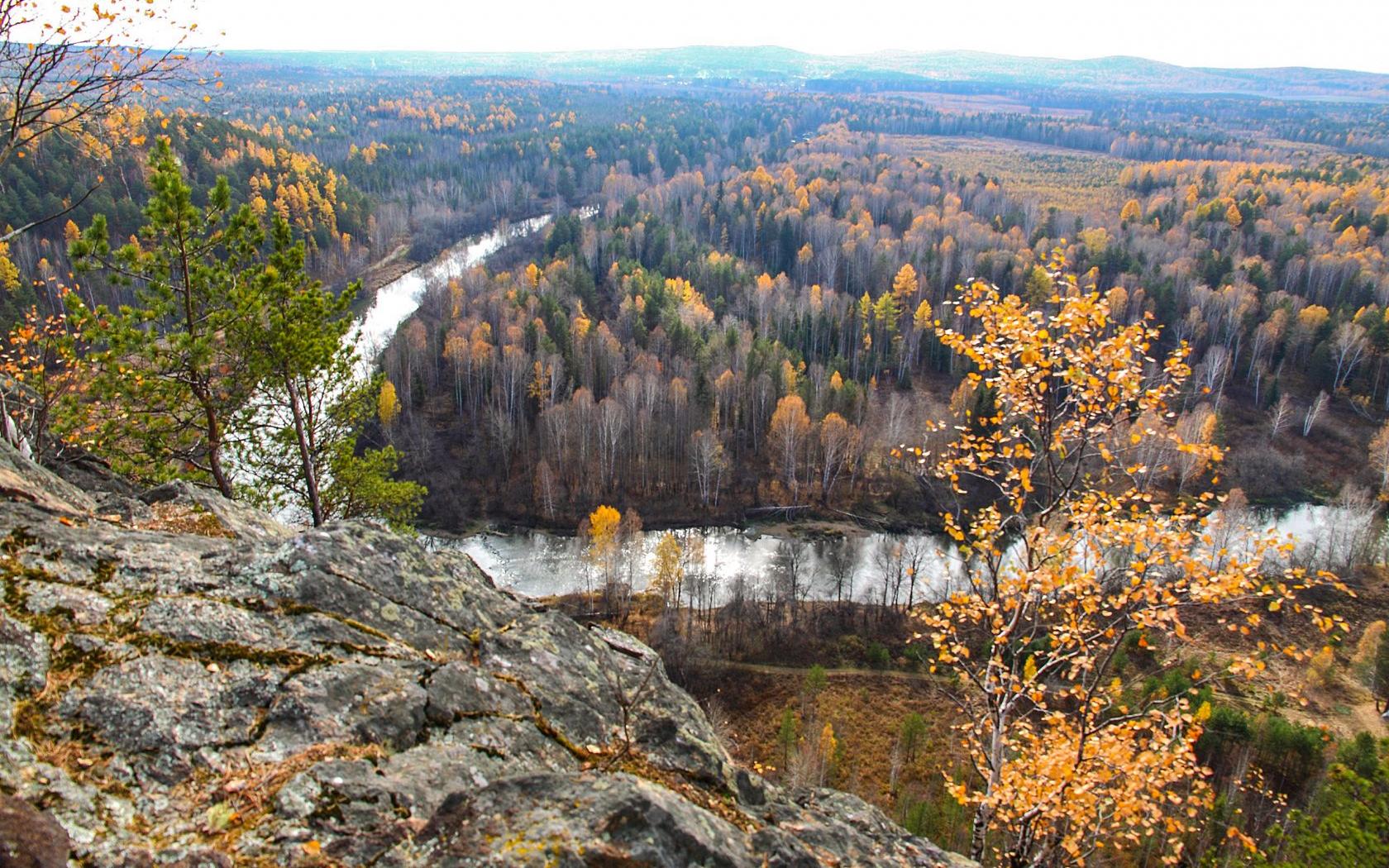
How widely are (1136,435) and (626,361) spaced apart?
58539 mm

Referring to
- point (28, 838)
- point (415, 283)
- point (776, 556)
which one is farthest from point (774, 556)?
point (415, 283)

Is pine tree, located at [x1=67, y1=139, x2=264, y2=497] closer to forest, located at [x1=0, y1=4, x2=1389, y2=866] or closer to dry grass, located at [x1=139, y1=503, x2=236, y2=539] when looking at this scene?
forest, located at [x1=0, y1=4, x2=1389, y2=866]

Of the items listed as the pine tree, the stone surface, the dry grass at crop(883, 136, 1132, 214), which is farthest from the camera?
the dry grass at crop(883, 136, 1132, 214)

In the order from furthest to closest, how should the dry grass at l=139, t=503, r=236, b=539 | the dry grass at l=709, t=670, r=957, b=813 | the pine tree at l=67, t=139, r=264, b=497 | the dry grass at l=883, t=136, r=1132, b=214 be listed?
the dry grass at l=883, t=136, r=1132, b=214
the dry grass at l=709, t=670, r=957, b=813
the pine tree at l=67, t=139, r=264, b=497
the dry grass at l=139, t=503, r=236, b=539

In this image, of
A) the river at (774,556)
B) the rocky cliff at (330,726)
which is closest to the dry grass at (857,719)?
the river at (774,556)

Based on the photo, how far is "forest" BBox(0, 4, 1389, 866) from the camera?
28.0 ft

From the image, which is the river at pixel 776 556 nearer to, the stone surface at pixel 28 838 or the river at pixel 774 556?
the river at pixel 774 556

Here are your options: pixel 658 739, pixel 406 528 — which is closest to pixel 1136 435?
pixel 658 739

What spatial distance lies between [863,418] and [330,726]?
57865 mm

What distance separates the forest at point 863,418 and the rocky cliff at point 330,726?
3501 mm

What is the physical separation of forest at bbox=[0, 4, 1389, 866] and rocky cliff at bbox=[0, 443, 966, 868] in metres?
3.50

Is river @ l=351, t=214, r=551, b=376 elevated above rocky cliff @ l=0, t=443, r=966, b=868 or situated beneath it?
situated beneath

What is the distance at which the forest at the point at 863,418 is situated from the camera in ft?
28.0

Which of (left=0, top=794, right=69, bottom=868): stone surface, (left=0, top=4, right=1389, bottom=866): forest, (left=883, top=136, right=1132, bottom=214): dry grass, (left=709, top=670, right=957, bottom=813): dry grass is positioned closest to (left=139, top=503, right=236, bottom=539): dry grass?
(left=0, top=4, right=1389, bottom=866): forest
